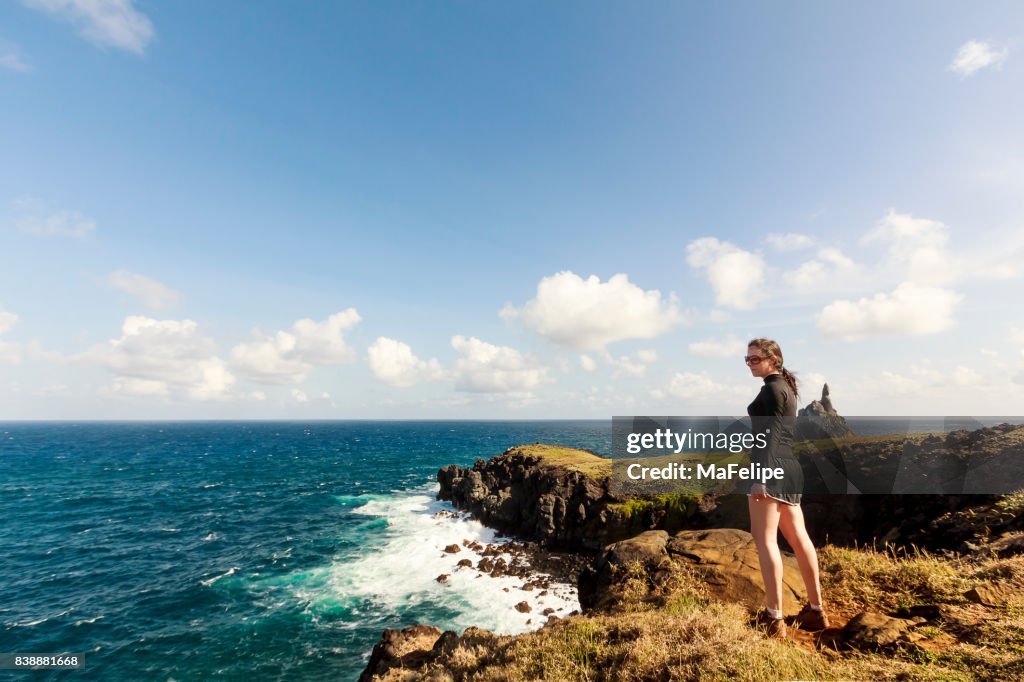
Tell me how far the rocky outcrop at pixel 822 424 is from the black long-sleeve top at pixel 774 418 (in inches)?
1079

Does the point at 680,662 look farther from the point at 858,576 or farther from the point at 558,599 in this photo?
the point at 558,599

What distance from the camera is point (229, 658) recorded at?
2208cm

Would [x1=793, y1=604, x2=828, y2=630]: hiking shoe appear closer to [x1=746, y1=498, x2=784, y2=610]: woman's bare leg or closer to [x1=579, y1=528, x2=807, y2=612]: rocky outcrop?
[x1=746, y1=498, x2=784, y2=610]: woman's bare leg

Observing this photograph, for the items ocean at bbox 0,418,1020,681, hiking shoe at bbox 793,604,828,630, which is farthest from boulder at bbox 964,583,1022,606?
ocean at bbox 0,418,1020,681

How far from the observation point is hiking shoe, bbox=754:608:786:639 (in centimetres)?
593

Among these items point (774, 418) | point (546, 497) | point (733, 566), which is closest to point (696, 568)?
point (733, 566)

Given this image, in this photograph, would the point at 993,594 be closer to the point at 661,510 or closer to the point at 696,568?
the point at 696,568

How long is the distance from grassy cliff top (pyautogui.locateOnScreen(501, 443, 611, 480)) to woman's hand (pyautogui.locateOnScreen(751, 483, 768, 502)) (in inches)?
1556

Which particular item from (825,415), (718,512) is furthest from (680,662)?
(825,415)

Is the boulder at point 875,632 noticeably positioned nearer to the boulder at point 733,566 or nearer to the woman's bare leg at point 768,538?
the woman's bare leg at point 768,538

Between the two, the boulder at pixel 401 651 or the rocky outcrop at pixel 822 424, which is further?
the rocky outcrop at pixel 822 424

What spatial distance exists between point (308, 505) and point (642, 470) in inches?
1719

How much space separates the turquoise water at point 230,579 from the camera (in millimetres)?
22953

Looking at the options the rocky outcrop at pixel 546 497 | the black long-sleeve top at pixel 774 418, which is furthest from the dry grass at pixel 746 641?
the rocky outcrop at pixel 546 497
